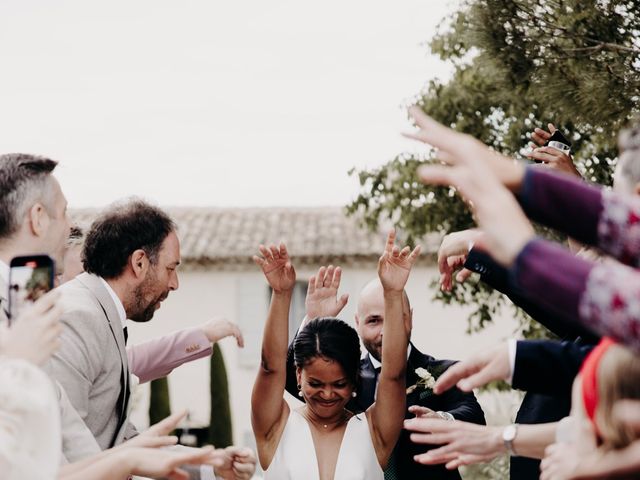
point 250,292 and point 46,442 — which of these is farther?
point 250,292

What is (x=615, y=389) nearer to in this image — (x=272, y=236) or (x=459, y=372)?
(x=459, y=372)

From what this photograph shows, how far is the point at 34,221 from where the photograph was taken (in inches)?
111

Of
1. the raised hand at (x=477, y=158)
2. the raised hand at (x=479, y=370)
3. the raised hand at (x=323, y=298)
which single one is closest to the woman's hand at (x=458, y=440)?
the raised hand at (x=479, y=370)

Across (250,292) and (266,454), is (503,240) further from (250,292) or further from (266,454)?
(250,292)

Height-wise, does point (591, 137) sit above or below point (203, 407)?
above

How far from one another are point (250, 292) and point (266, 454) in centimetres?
1578

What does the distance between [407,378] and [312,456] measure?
889 millimetres

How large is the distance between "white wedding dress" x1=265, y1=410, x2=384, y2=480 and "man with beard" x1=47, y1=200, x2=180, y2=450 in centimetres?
65

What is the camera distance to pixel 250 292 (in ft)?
63.1

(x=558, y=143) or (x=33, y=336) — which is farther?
(x=558, y=143)

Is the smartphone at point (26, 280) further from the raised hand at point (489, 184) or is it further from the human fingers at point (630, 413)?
the human fingers at point (630, 413)

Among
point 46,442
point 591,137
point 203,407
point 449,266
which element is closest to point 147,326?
point 203,407

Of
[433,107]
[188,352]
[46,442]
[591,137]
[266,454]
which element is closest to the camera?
[46,442]

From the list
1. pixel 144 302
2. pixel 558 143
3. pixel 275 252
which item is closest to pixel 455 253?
pixel 558 143
